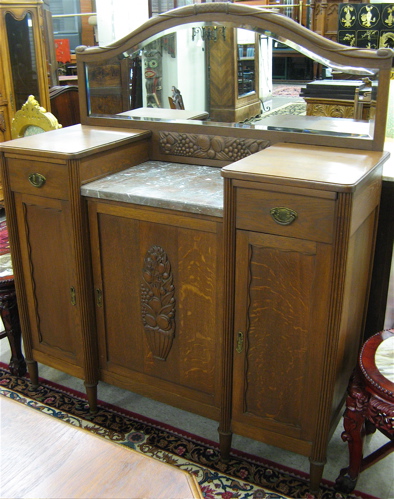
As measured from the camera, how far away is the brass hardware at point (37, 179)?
203 cm

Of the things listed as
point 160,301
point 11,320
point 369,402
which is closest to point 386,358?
point 369,402

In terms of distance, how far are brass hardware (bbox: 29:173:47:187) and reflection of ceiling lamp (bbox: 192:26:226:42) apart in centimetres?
77

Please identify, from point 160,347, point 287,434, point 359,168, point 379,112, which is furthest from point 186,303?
point 379,112

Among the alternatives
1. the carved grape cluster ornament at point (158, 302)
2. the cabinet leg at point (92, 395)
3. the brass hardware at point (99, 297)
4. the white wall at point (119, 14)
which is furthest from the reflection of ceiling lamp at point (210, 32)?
the white wall at point (119, 14)

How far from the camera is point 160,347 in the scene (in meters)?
2.06

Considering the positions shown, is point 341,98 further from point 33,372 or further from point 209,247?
point 33,372

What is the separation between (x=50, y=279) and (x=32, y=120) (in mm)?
1328

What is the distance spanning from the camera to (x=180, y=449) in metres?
Answer: 2.07

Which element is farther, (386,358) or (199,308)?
(199,308)

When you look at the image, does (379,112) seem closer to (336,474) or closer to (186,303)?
(186,303)

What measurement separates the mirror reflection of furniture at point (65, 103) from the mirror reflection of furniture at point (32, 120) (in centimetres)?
215

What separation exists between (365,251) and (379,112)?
462mm

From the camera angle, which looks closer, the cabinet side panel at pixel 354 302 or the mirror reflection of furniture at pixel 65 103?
the cabinet side panel at pixel 354 302

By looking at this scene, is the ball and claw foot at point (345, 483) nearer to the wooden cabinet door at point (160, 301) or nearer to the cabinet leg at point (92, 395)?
the wooden cabinet door at point (160, 301)
